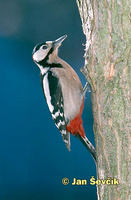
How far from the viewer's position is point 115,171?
2.52 feet

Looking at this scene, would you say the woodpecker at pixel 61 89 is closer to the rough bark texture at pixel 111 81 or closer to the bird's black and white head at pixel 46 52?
the bird's black and white head at pixel 46 52

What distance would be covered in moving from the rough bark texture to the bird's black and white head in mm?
371

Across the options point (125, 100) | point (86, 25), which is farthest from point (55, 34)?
point (125, 100)

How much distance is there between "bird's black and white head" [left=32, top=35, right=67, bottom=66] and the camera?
44.5 inches

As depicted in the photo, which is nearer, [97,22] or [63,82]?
[97,22]

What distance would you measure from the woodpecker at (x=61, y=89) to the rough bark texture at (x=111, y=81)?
11.7 inches

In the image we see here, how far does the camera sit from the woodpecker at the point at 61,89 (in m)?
1.09

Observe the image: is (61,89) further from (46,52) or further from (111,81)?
(111,81)

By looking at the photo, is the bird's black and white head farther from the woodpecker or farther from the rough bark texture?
the rough bark texture

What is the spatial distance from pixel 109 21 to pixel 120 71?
15cm

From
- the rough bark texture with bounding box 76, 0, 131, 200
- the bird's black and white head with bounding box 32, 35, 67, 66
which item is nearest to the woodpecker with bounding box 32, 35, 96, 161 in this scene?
the bird's black and white head with bounding box 32, 35, 67, 66

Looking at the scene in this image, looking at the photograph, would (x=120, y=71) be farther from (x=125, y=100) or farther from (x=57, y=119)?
(x=57, y=119)

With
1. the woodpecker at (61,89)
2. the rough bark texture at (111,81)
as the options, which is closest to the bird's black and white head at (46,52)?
the woodpecker at (61,89)

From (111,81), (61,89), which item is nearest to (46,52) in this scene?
(61,89)
